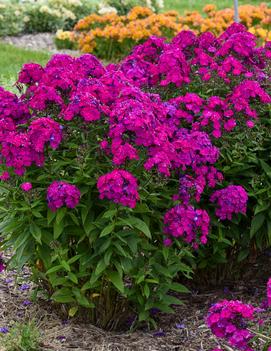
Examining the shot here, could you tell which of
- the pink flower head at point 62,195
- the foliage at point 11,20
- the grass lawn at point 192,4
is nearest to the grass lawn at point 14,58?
the foliage at point 11,20

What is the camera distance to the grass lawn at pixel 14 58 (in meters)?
10.1

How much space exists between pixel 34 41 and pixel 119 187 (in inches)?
445

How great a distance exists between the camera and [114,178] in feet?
10.8

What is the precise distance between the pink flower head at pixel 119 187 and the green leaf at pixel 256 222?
102cm

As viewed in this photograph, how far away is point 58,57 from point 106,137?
718 millimetres

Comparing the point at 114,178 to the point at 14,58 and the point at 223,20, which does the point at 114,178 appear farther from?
the point at 223,20

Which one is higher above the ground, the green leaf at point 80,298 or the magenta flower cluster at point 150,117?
the magenta flower cluster at point 150,117

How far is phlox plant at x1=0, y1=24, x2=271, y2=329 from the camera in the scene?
3457 mm

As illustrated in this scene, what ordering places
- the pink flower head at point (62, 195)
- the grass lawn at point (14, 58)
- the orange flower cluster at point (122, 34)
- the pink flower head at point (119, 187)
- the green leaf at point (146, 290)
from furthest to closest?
the orange flower cluster at point (122, 34) → the grass lawn at point (14, 58) → the green leaf at point (146, 290) → the pink flower head at point (62, 195) → the pink flower head at point (119, 187)

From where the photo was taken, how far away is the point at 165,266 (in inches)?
152

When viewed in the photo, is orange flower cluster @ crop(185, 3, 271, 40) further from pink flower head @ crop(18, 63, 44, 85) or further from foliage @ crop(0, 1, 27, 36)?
pink flower head @ crop(18, 63, 44, 85)

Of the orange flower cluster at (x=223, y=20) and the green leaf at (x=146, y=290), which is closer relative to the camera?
the green leaf at (x=146, y=290)

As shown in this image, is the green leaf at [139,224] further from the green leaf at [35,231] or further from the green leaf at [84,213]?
the green leaf at [35,231]

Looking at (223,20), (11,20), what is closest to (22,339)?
(223,20)
